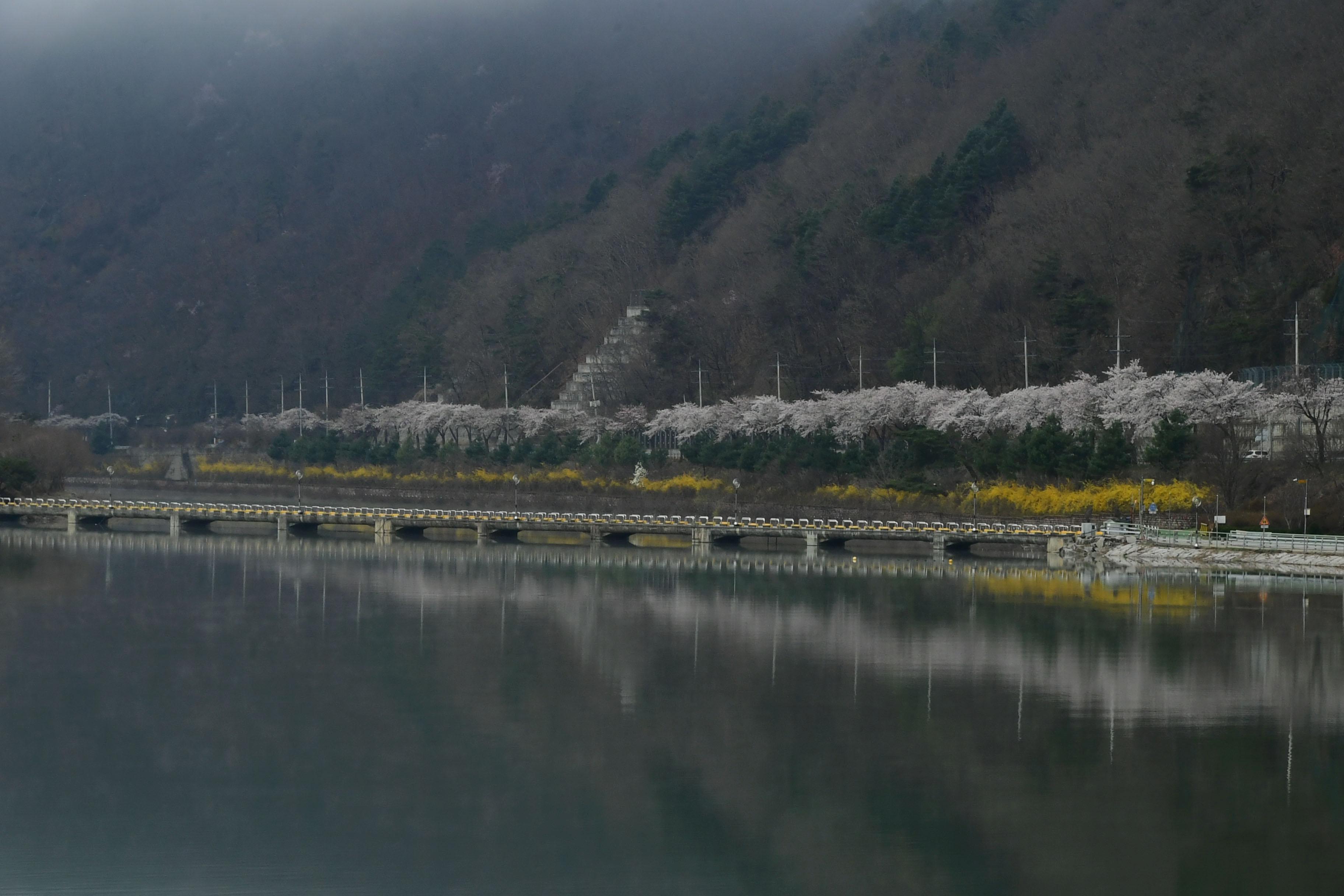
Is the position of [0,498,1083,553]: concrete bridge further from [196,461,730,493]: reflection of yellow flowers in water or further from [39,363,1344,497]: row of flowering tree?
[39,363,1344,497]: row of flowering tree

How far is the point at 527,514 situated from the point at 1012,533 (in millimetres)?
19704

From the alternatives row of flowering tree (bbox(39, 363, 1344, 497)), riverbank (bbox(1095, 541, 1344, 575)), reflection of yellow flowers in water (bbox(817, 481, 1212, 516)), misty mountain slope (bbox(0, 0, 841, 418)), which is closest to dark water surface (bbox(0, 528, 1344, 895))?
riverbank (bbox(1095, 541, 1344, 575))

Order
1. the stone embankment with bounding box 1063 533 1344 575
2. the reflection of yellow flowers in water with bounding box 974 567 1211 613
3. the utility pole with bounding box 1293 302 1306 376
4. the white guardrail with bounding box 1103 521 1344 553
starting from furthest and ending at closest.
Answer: the utility pole with bounding box 1293 302 1306 376 < the white guardrail with bounding box 1103 521 1344 553 < the stone embankment with bounding box 1063 533 1344 575 < the reflection of yellow flowers in water with bounding box 974 567 1211 613

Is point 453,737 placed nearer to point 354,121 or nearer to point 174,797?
point 174,797

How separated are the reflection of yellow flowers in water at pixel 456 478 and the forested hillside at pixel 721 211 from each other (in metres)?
11.3

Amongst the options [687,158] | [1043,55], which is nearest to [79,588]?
[1043,55]

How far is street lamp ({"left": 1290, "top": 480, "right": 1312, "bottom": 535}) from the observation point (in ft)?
161

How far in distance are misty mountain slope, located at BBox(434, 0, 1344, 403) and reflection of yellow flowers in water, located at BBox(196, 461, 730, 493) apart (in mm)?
11191

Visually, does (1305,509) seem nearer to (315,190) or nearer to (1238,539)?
(1238,539)

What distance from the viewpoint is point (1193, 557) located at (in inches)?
1998

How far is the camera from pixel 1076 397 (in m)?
64.6

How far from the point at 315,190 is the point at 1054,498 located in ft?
445

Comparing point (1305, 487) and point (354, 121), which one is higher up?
point (354, 121)

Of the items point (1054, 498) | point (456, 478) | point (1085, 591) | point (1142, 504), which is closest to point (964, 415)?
point (1054, 498)
